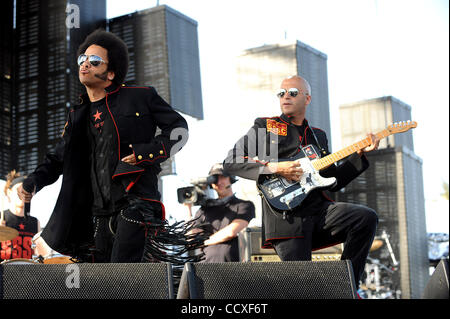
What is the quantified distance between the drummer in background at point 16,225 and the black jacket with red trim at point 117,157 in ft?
13.6

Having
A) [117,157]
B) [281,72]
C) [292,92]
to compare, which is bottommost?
[117,157]

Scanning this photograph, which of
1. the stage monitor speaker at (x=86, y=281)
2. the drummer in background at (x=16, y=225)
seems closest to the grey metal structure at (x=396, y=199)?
the drummer in background at (x=16, y=225)

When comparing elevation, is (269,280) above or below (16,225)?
below

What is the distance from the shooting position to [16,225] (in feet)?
25.0

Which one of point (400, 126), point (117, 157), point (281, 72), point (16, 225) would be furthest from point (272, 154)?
point (281, 72)

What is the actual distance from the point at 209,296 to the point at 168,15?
21.6 ft

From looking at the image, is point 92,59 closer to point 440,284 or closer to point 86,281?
point 86,281

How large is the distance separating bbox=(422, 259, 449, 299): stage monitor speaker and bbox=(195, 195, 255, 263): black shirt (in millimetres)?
4130

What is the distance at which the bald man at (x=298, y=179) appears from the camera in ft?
12.3

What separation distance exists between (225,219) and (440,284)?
4525 mm

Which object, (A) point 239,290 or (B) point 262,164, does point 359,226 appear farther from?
(A) point 239,290

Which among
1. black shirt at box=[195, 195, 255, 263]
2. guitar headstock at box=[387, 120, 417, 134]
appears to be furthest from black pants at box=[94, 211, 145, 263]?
black shirt at box=[195, 195, 255, 263]
